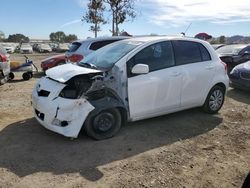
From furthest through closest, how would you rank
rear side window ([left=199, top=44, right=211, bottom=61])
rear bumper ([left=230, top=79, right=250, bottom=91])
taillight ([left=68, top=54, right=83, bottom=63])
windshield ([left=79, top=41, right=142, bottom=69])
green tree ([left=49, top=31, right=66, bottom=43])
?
green tree ([left=49, top=31, right=66, bottom=43]) → taillight ([left=68, top=54, right=83, bottom=63]) → rear bumper ([left=230, top=79, right=250, bottom=91]) → rear side window ([left=199, top=44, right=211, bottom=61]) → windshield ([left=79, top=41, right=142, bottom=69])

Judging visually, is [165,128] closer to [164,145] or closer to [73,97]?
[164,145]

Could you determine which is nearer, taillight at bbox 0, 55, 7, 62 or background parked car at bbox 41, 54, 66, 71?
taillight at bbox 0, 55, 7, 62

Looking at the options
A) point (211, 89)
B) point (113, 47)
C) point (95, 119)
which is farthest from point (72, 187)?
point (211, 89)

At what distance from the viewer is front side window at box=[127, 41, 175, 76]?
5680 millimetres

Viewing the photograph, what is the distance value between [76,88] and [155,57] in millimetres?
1610

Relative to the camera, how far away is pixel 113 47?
6363 mm

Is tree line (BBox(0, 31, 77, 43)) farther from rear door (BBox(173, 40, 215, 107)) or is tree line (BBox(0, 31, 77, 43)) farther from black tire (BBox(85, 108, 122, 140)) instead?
black tire (BBox(85, 108, 122, 140))

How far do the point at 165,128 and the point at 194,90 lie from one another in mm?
1044

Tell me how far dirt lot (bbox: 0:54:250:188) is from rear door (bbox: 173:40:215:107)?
0.52 meters

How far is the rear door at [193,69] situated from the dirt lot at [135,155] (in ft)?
1.70

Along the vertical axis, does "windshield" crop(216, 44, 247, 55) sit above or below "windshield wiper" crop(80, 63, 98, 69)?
below

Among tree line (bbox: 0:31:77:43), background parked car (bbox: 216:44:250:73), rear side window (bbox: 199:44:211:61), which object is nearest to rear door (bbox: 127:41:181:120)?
rear side window (bbox: 199:44:211:61)

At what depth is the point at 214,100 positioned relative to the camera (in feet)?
23.0

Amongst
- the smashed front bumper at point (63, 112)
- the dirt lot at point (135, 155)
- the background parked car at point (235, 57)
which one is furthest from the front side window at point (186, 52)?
the background parked car at point (235, 57)
